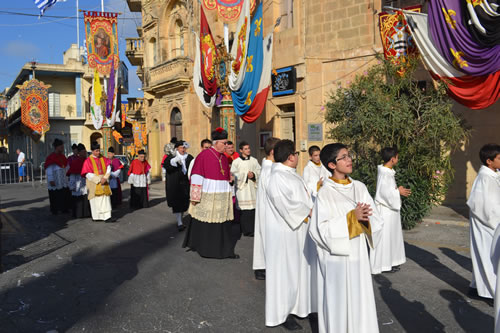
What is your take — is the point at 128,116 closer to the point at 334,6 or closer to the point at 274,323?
the point at 334,6

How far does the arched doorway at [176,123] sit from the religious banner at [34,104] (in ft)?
52.4

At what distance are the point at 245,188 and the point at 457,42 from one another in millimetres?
5281

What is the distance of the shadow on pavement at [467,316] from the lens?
381cm

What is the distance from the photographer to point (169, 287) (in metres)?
5.12

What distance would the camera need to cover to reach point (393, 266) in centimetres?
558

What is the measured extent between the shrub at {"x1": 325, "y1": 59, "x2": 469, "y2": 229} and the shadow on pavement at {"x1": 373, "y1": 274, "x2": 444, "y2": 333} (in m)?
3.67

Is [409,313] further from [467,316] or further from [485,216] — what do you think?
[485,216]

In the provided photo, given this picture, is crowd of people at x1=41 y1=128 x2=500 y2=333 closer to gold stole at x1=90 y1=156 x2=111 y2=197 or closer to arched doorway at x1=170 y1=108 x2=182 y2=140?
gold stole at x1=90 y1=156 x2=111 y2=197

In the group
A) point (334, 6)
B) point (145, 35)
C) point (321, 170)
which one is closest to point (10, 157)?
point (145, 35)

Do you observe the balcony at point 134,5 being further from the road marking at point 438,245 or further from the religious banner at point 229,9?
the road marking at point 438,245

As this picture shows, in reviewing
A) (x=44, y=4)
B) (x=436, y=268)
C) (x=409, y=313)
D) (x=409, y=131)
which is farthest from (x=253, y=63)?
(x=44, y=4)

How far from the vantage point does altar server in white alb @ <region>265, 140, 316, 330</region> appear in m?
3.89

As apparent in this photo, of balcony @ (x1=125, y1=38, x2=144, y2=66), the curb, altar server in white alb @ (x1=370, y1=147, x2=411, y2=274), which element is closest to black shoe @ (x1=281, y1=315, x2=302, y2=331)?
altar server in white alb @ (x1=370, y1=147, x2=411, y2=274)

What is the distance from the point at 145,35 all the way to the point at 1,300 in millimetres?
21661
